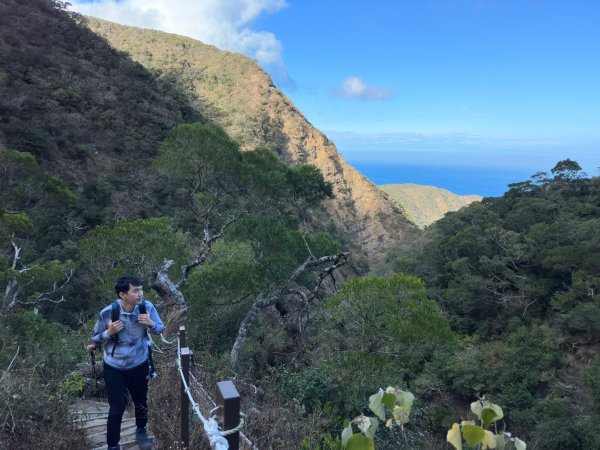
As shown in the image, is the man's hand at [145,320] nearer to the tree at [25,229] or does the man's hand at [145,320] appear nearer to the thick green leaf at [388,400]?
the thick green leaf at [388,400]

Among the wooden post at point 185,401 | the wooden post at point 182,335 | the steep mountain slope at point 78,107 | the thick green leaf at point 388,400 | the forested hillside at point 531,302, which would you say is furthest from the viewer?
the steep mountain slope at point 78,107

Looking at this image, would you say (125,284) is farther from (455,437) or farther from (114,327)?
(455,437)

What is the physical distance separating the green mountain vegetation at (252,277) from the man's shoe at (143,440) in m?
0.16

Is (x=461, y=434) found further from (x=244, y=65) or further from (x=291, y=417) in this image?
(x=244, y=65)

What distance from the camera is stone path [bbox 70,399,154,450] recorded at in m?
2.78

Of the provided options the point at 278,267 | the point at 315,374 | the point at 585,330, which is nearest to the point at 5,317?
the point at 278,267

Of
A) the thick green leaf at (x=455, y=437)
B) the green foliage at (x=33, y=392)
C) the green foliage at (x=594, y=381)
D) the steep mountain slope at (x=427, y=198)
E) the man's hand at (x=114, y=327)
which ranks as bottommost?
the green foliage at (x=594, y=381)

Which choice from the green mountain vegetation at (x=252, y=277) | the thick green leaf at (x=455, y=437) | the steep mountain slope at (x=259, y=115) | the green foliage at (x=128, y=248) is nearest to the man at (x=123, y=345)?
the green mountain vegetation at (x=252, y=277)

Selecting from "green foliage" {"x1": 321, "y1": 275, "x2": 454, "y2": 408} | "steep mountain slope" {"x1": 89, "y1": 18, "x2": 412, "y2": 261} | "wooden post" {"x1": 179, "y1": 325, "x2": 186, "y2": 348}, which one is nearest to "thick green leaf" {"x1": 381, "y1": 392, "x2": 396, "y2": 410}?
"wooden post" {"x1": 179, "y1": 325, "x2": 186, "y2": 348}

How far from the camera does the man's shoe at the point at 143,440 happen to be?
2658 mm

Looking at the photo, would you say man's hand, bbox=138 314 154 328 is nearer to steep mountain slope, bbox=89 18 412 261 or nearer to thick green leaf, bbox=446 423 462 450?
thick green leaf, bbox=446 423 462 450

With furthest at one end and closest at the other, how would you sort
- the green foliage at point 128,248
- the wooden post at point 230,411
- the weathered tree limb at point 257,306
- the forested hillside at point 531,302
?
1. the forested hillside at point 531,302
2. the green foliage at point 128,248
3. the weathered tree limb at point 257,306
4. the wooden post at point 230,411

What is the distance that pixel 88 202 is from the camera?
1677cm

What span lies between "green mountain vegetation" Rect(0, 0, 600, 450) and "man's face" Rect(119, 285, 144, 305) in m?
0.94
